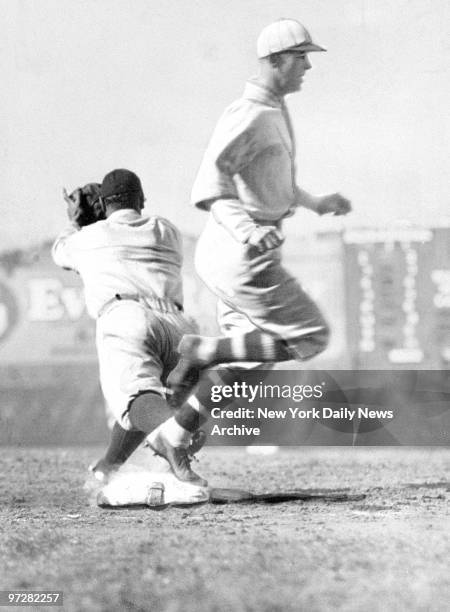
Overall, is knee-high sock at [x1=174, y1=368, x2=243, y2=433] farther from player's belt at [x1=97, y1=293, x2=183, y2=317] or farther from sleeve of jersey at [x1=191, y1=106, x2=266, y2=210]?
sleeve of jersey at [x1=191, y1=106, x2=266, y2=210]

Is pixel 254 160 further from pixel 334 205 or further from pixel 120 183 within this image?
pixel 120 183

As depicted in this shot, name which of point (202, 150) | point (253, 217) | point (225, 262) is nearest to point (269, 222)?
point (253, 217)

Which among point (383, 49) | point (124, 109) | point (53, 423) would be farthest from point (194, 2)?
point (53, 423)

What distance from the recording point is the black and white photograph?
3914 mm

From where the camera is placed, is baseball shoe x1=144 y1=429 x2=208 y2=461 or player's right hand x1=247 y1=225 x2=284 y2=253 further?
baseball shoe x1=144 y1=429 x2=208 y2=461

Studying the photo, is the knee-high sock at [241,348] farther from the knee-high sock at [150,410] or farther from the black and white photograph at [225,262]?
the knee-high sock at [150,410]

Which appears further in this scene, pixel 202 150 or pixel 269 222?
pixel 202 150

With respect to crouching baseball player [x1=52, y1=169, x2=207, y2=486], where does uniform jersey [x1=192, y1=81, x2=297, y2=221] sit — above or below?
above

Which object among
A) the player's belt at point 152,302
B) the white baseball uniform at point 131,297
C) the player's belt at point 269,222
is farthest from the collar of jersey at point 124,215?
the player's belt at point 269,222

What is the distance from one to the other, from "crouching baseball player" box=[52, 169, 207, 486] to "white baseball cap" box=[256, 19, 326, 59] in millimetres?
756

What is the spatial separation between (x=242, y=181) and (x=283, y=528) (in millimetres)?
1328

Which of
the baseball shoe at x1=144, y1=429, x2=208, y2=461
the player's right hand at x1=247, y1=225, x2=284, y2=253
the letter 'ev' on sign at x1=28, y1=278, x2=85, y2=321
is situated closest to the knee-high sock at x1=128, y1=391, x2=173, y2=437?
the baseball shoe at x1=144, y1=429, x2=208, y2=461

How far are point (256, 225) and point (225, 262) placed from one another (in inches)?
7.9

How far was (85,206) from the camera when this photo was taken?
413 cm
